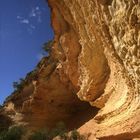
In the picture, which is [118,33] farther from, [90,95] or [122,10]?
[90,95]

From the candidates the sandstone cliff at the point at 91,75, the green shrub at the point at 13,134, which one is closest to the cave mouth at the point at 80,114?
the sandstone cliff at the point at 91,75

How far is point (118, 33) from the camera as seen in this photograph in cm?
909

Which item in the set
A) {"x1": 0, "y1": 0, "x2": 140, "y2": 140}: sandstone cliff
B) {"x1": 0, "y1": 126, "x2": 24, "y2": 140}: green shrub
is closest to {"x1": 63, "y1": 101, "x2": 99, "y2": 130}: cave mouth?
{"x1": 0, "y1": 0, "x2": 140, "y2": 140}: sandstone cliff

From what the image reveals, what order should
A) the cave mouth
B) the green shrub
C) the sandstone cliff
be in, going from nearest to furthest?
the sandstone cliff, the green shrub, the cave mouth

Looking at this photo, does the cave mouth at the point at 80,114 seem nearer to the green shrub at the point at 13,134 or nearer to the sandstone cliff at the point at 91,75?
the sandstone cliff at the point at 91,75

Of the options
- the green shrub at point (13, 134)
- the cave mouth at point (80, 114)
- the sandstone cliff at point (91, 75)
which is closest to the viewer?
the sandstone cliff at point (91, 75)

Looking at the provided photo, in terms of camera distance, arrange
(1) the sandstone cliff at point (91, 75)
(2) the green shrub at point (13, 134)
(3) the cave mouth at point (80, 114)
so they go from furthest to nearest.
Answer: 1. (3) the cave mouth at point (80, 114)
2. (2) the green shrub at point (13, 134)
3. (1) the sandstone cliff at point (91, 75)

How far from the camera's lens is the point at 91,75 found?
17016 millimetres

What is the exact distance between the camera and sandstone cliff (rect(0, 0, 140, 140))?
356 inches

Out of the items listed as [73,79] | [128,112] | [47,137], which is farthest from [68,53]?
[128,112]

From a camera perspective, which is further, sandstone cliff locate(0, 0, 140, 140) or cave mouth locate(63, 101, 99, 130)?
cave mouth locate(63, 101, 99, 130)

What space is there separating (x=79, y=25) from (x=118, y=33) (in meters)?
6.25

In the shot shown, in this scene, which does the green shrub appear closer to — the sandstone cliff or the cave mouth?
the sandstone cliff

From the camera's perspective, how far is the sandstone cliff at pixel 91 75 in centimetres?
905
